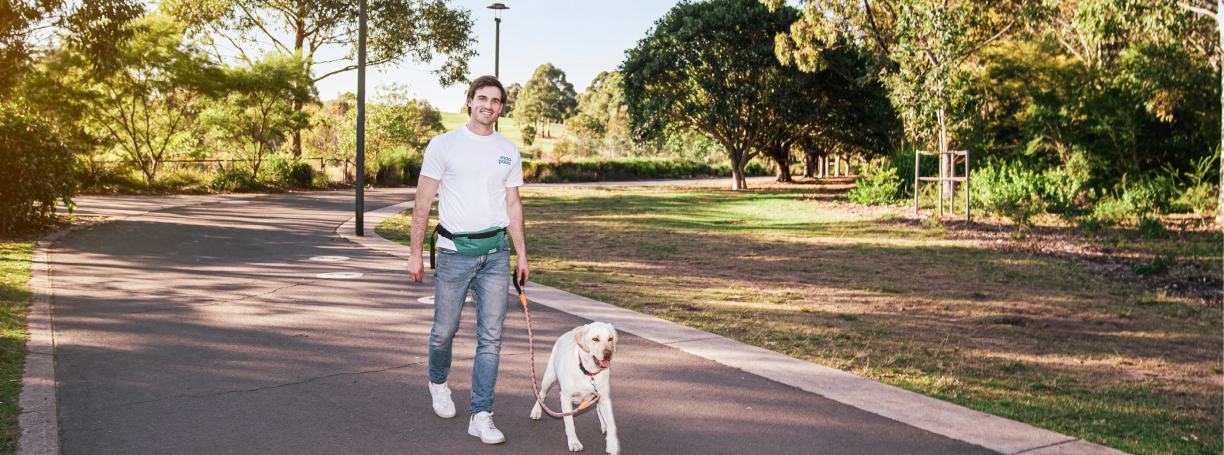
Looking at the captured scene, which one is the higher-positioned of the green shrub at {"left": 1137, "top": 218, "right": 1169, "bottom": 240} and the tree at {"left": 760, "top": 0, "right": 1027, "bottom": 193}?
the tree at {"left": 760, "top": 0, "right": 1027, "bottom": 193}

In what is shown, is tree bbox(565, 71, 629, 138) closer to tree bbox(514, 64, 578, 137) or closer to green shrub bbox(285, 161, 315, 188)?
tree bbox(514, 64, 578, 137)

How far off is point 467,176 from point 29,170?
40.9 ft

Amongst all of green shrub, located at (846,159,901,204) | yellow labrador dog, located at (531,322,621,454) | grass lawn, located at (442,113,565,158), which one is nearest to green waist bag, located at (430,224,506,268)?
yellow labrador dog, located at (531,322,621,454)

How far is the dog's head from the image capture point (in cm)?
373

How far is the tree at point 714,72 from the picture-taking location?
96.8 feet

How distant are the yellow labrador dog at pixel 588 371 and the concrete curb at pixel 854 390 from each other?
1.78 meters

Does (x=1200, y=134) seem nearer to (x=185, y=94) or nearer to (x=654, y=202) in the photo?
(x=654, y=202)

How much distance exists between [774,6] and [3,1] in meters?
17.0

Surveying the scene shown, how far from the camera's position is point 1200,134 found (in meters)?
17.9

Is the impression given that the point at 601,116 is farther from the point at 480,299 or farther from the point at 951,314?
the point at 480,299

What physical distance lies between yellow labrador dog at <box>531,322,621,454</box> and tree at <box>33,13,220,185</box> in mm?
24126

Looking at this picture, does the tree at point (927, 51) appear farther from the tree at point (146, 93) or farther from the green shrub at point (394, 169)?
the green shrub at point (394, 169)

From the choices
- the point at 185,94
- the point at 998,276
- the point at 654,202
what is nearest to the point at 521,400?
the point at 998,276

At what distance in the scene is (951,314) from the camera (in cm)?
799
